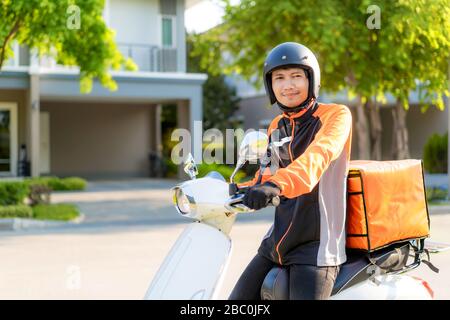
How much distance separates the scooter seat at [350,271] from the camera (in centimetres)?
278

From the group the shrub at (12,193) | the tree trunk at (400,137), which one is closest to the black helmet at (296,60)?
the shrub at (12,193)

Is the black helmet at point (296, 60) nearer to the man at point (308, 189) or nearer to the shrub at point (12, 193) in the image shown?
the man at point (308, 189)

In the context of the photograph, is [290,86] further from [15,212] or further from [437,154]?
[437,154]

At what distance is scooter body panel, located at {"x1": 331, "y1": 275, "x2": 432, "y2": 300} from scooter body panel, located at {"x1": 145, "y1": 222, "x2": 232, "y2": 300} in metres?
0.58

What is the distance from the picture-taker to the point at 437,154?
85.3 ft

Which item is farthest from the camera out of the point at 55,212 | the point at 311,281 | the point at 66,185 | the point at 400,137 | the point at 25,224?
the point at 66,185

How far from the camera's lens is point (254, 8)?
14.6m

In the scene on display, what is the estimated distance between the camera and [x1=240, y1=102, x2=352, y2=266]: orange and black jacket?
8.86 ft

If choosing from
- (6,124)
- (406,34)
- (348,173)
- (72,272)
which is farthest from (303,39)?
(348,173)

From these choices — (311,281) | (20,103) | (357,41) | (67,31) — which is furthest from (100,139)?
(311,281)

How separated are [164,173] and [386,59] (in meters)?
13.6

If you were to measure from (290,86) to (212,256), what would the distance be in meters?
0.83

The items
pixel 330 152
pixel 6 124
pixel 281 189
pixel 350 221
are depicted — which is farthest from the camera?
pixel 6 124
